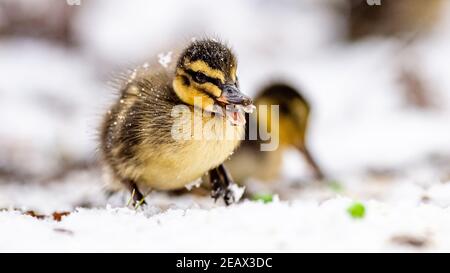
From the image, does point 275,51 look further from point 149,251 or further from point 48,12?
point 149,251

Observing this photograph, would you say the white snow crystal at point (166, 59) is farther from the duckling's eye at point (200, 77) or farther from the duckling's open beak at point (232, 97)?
the duckling's open beak at point (232, 97)

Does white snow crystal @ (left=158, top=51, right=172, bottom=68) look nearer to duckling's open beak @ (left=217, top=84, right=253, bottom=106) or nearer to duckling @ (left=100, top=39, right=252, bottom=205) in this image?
duckling @ (left=100, top=39, right=252, bottom=205)

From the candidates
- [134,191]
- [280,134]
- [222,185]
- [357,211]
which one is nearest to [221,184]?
[222,185]

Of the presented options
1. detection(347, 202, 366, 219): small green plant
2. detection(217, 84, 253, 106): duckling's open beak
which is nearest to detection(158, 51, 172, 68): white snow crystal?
detection(217, 84, 253, 106): duckling's open beak

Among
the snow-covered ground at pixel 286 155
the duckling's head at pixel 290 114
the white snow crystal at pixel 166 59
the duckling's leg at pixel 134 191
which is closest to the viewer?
the snow-covered ground at pixel 286 155

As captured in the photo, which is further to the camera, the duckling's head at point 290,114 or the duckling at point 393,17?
the duckling at point 393,17

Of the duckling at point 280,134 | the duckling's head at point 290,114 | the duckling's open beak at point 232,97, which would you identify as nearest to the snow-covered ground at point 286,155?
the duckling at point 280,134
